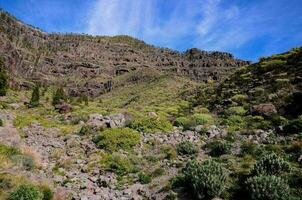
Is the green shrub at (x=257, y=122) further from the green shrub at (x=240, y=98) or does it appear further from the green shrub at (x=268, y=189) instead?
the green shrub at (x=268, y=189)

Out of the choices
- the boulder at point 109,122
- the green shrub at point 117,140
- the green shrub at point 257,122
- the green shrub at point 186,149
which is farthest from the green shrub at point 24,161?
the green shrub at point 257,122

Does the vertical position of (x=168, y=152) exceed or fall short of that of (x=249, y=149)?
it falls short

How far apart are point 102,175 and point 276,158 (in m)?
7.27

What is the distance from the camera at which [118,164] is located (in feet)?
49.8

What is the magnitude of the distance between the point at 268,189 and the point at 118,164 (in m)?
7.21

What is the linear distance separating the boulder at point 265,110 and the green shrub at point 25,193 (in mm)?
16040

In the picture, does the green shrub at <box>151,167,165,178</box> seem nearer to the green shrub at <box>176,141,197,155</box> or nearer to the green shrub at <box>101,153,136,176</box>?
the green shrub at <box>101,153,136,176</box>

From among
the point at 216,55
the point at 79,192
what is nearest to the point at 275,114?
the point at 79,192

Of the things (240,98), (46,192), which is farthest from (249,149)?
(240,98)

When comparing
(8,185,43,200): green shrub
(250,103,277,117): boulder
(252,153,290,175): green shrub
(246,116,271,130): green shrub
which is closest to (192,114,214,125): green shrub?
Result: (246,116,271,130): green shrub

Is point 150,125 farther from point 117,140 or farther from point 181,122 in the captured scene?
point 117,140

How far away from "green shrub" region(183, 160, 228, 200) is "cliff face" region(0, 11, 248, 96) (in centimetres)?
8479

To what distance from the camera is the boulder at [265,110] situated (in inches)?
868

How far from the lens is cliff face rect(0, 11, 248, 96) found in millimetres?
120812
